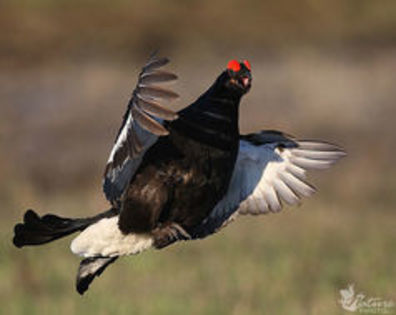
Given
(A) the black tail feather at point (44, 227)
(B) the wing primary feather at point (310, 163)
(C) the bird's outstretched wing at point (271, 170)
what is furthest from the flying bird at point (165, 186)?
(B) the wing primary feather at point (310, 163)

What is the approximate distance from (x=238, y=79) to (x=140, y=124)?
117 centimetres

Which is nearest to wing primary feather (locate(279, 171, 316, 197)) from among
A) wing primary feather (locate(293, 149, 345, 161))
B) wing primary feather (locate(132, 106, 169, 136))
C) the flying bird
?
wing primary feather (locate(293, 149, 345, 161))

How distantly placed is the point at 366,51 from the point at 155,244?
462 inches

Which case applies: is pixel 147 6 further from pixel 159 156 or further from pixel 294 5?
pixel 159 156

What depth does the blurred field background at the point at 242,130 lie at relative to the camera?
6953mm

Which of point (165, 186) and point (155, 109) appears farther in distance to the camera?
point (165, 186)

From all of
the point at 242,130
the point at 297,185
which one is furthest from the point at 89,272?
the point at 242,130

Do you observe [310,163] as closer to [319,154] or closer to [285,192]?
[319,154]

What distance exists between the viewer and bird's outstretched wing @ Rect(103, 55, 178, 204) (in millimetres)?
4738

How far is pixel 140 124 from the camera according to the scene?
4801 mm

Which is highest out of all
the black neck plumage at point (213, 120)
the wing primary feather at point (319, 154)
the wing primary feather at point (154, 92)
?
the wing primary feather at point (154, 92)

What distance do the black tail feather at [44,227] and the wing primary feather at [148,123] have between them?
1103 mm

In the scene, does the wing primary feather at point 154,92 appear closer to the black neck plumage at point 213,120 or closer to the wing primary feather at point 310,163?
the black neck plumage at point 213,120

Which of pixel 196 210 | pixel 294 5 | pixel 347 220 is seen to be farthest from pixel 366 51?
pixel 196 210
